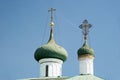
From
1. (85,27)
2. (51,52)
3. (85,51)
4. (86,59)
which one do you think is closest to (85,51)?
(85,51)

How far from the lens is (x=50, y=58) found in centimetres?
3094

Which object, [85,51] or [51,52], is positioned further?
[85,51]

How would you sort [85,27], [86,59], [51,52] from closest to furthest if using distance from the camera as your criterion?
[51,52], [86,59], [85,27]

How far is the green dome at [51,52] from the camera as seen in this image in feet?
101

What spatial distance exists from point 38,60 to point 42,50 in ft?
2.85

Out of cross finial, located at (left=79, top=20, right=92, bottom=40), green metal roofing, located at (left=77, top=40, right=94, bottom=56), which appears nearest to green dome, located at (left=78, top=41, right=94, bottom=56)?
green metal roofing, located at (left=77, top=40, right=94, bottom=56)

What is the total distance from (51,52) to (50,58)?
42cm

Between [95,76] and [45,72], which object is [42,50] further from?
[95,76]

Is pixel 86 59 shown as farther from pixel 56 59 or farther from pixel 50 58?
pixel 50 58

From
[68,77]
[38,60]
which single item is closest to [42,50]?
[38,60]

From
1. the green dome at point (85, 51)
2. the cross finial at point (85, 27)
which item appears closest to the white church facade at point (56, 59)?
the green dome at point (85, 51)

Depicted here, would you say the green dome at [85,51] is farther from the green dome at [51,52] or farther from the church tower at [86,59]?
the green dome at [51,52]

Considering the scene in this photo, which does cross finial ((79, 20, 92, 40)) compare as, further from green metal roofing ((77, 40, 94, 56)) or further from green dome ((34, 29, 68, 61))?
green dome ((34, 29, 68, 61))

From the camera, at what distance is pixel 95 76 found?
29.4 metres
